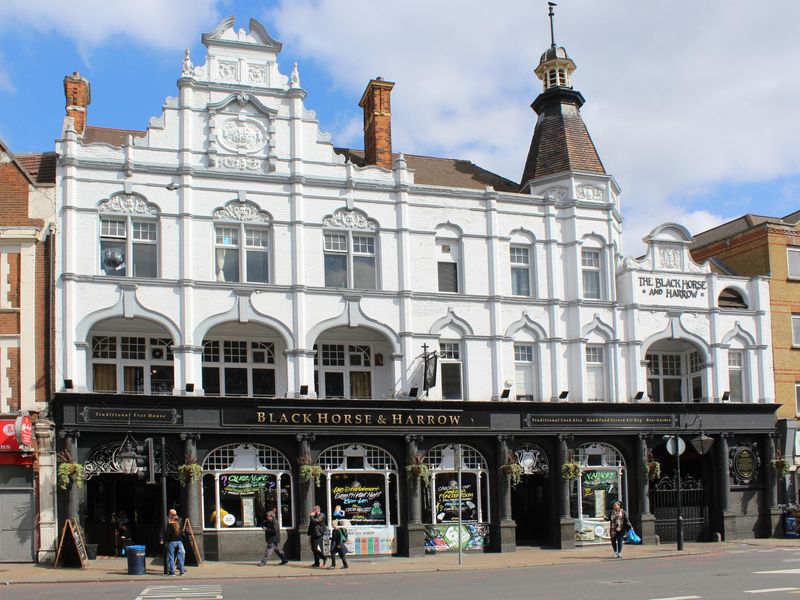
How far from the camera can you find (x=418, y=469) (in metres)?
33.7

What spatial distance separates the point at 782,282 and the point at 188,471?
960 inches

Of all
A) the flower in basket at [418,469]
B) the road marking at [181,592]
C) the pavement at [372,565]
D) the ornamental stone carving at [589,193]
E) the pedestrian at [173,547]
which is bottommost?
the pavement at [372,565]

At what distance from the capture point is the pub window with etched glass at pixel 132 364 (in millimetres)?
32781

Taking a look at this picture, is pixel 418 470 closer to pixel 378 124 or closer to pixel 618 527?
pixel 618 527

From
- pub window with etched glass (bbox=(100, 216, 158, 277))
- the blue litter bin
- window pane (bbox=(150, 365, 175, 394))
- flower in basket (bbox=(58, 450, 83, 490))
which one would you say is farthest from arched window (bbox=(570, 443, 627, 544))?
flower in basket (bbox=(58, 450, 83, 490))

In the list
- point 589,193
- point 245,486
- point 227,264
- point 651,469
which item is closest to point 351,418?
point 245,486

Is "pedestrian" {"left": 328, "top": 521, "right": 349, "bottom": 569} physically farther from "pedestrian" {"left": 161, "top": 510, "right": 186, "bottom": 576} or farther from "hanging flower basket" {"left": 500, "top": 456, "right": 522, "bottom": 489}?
"hanging flower basket" {"left": 500, "top": 456, "right": 522, "bottom": 489}

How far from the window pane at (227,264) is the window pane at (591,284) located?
12562 mm

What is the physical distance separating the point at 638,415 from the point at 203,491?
15.2 metres

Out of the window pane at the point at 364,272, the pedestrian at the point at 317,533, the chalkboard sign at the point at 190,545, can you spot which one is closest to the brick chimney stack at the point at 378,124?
the window pane at the point at 364,272

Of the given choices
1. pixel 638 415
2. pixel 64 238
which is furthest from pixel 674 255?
pixel 64 238

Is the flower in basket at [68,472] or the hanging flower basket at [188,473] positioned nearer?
the flower in basket at [68,472]

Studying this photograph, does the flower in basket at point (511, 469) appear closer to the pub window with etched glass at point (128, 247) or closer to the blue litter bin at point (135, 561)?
the blue litter bin at point (135, 561)

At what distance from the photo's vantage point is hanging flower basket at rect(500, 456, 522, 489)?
34816mm
